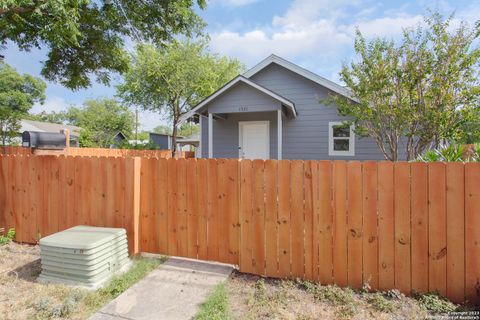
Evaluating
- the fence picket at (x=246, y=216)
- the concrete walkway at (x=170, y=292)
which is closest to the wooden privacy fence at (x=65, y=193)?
the concrete walkway at (x=170, y=292)

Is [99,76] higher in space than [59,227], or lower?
higher

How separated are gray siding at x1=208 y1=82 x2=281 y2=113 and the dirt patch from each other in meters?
7.06

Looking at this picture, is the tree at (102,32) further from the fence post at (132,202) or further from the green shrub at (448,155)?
the green shrub at (448,155)

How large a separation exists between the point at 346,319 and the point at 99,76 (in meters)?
9.11

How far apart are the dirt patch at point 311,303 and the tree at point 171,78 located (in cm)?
1615

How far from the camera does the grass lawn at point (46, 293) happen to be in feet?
8.93

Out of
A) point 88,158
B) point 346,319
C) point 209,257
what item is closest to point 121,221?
point 88,158

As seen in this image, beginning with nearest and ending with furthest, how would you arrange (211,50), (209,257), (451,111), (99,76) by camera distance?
(209,257) → (451,111) → (99,76) → (211,50)

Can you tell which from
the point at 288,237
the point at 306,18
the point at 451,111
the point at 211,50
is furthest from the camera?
the point at 211,50

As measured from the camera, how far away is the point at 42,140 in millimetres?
4562

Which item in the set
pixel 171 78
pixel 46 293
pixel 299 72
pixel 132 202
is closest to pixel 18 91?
pixel 171 78

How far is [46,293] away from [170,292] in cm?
137

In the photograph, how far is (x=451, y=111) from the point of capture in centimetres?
588

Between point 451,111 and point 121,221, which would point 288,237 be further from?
point 451,111
